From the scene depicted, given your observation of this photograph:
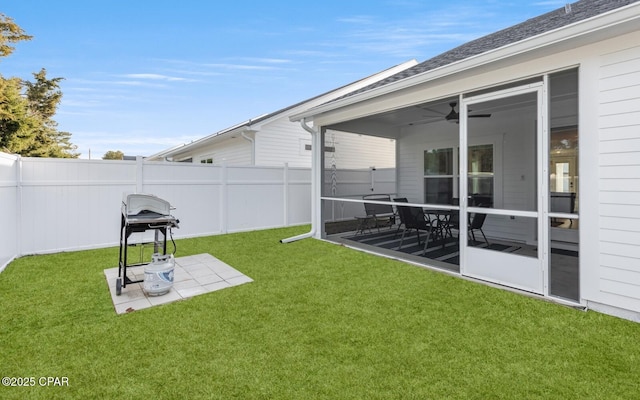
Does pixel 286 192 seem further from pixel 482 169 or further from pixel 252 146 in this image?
pixel 482 169

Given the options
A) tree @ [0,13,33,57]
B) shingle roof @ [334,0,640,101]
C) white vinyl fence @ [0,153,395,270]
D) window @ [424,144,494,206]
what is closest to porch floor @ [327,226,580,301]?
window @ [424,144,494,206]

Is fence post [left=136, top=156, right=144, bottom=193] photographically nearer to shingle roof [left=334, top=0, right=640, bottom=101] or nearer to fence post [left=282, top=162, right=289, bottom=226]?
fence post [left=282, top=162, right=289, bottom=226]

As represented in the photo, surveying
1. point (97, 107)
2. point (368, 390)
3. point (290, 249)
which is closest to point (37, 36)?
point (97, 107)

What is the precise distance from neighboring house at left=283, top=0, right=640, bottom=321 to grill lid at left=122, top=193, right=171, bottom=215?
11.4 feet

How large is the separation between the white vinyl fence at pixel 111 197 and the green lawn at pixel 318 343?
→ 1.72 metres

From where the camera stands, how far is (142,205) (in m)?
3.54

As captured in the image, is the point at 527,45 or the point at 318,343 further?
the point at 527,45

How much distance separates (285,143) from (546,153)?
858cm

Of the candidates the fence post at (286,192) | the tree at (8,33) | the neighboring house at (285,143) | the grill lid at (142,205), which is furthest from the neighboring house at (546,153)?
the tree at (8,33)

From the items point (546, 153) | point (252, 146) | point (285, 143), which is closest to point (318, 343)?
point (546, 153)

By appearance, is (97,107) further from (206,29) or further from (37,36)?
(206,29)

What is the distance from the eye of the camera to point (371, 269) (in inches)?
184

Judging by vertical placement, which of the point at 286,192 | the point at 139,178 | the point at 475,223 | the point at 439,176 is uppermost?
the point at 439,176

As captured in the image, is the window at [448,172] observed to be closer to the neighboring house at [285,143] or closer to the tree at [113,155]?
the neighboring house at [285,143]
